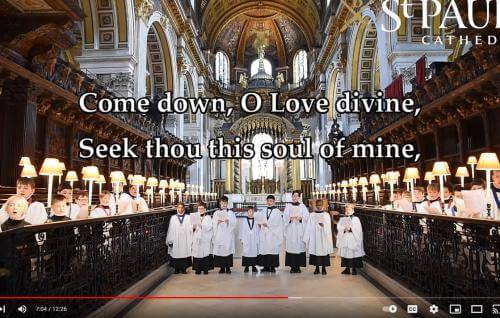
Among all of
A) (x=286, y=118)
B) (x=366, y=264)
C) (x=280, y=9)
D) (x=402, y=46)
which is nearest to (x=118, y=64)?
(x=402, y=46)

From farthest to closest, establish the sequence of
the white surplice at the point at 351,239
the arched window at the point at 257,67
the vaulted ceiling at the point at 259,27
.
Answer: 1. the arched window at the point at 257,67
2. the vaulted ceiling at the point at 259,27
3. the white surplice at the point at 351,239

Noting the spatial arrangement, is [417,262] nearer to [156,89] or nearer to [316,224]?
[316,224]

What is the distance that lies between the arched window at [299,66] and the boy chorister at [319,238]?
103 ft

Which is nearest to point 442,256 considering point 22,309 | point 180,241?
point 22,309

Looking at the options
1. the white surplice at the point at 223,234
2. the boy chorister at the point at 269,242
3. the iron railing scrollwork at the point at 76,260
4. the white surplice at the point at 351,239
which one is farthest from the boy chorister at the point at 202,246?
the white surplice at the point at 351,239

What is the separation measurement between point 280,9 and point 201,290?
110 ft

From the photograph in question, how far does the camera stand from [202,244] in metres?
8.18

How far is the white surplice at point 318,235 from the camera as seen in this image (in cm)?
820

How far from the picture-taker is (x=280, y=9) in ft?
118

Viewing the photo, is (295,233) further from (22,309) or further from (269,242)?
(22,309)

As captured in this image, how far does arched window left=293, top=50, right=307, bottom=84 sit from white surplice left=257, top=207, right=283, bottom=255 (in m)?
31.3

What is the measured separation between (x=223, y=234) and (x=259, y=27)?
110 ft
